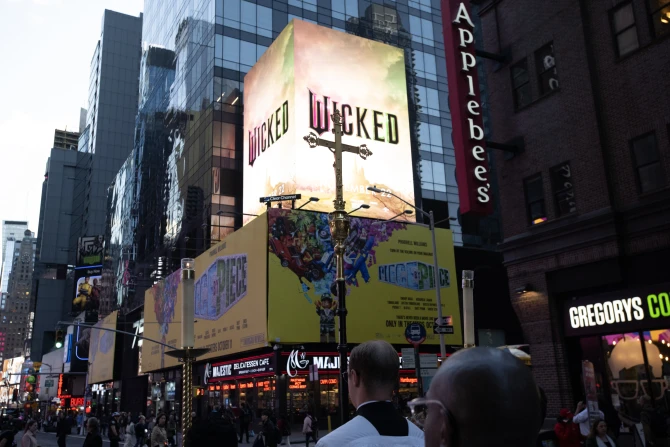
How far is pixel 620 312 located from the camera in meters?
17.3

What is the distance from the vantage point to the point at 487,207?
2181 cm

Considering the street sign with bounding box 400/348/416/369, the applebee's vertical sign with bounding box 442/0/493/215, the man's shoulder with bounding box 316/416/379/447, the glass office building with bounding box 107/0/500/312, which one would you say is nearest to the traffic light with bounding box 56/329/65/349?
the glass office building with bounding box 107/0/500/312

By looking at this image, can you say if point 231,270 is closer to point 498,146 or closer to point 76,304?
point 498,146

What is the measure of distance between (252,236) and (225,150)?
18366 millimetres

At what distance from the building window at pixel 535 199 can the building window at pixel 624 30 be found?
477 cm

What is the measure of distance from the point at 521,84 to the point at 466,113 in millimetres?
2199

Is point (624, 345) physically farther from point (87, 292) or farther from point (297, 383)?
point (87, 292)

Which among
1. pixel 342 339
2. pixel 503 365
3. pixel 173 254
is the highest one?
pixel 173 254

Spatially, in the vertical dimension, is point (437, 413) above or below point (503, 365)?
below

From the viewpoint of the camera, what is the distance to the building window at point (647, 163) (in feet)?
56.5

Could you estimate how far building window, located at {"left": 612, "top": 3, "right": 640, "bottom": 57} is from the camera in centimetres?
1817

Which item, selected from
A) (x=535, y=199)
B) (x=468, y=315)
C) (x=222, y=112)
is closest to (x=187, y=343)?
(x=468, y=315)

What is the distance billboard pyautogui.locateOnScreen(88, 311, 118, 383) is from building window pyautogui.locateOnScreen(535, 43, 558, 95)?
69.4m

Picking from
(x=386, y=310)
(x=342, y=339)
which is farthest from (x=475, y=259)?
(x=342, y=339)
